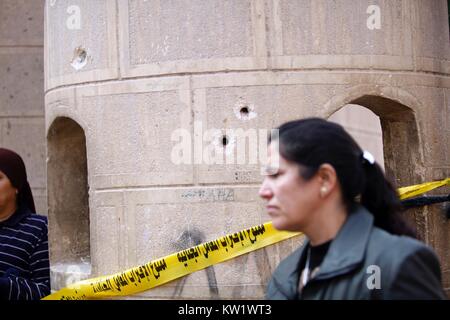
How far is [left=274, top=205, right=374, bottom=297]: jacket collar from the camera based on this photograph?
2713mm

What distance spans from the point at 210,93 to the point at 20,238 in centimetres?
206

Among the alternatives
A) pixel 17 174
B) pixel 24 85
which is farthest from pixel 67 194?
pixel 24 85

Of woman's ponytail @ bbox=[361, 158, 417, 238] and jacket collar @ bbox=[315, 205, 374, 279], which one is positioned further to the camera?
woman's ponytail @ bbox=[361, 158, 417, 238]

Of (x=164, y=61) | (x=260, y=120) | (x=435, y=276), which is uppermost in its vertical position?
(x=164, y=61)

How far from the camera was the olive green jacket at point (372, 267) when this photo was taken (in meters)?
2.61

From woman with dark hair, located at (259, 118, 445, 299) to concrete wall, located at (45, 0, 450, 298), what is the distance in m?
3.64

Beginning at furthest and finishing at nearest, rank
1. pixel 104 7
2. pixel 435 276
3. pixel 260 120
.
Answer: pixel 104 7 < pixel 260 120 < pixel 435 276

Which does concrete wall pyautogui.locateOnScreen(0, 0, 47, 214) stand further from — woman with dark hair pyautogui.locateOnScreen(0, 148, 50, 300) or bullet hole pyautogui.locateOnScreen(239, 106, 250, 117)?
woman with dark hair pyautogui.locateOnScreen(0, 148, 50, 300)

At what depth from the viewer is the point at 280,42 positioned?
6.72 m

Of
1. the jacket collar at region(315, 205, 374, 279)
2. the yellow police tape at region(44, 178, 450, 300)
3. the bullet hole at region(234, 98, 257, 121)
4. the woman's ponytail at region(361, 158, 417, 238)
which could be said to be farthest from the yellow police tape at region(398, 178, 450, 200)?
the jacket collar at region(315, 205, 374, 279)
